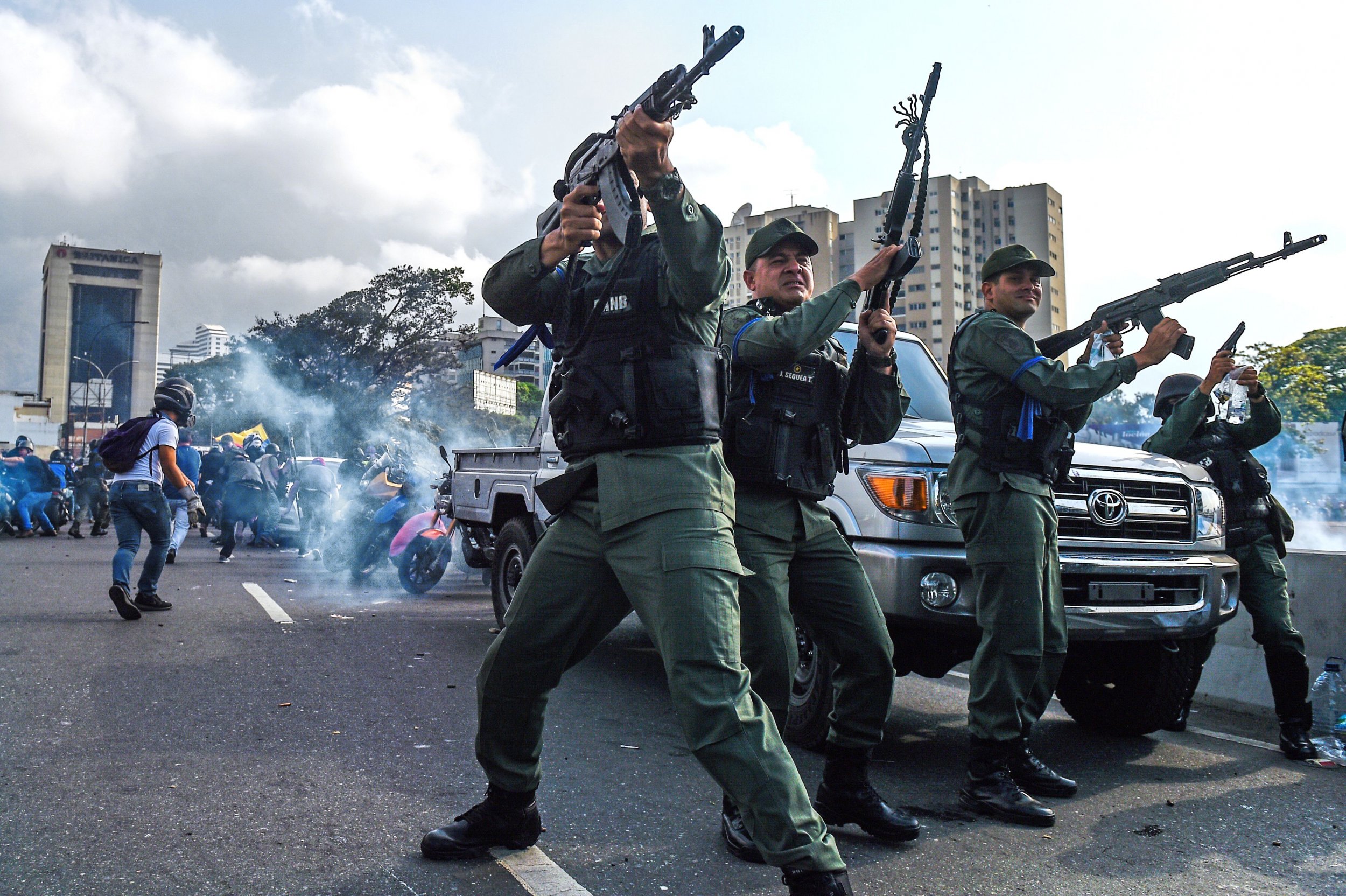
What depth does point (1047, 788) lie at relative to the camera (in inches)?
155

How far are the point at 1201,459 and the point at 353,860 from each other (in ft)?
14.2

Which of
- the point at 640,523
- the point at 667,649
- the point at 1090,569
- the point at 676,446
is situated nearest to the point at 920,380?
the point at 1090,569

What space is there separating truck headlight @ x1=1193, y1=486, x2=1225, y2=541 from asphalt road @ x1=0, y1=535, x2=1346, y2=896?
102 centimetres

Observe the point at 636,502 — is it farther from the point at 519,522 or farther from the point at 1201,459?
the point at 519,522

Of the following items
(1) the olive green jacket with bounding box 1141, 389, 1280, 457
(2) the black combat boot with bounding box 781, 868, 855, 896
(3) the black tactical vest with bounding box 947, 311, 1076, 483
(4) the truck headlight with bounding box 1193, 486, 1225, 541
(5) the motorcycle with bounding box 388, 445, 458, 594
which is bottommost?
(2) the black combat boot with bounding box 781, 868, 855, 896

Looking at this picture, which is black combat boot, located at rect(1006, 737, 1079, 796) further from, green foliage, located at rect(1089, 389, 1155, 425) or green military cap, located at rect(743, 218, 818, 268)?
green foliage, located at rect(1089, 389, 1155, 425)

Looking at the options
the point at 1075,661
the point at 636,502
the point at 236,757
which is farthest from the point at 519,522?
the point at 636,502

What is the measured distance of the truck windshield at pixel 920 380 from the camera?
5.43 m

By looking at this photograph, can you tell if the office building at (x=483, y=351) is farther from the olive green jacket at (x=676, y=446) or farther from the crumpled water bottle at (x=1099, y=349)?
the crumpled water bottle at (x=1099, y=349)

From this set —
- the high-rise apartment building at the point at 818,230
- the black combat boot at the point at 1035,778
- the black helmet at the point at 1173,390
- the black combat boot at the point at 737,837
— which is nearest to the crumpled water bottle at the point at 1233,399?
the black helmet at the point at 1173,390

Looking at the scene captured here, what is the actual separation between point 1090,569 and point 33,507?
63.3ft

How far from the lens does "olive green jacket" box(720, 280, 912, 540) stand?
10.4 ft

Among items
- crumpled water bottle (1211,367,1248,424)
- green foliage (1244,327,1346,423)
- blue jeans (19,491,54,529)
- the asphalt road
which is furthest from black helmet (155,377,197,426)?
green foliage (1244,327,1346,423)

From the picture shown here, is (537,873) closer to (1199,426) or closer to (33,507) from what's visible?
(1199,426)
